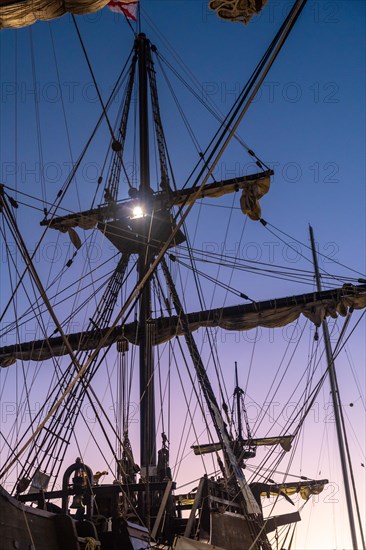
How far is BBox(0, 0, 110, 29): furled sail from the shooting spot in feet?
20.6

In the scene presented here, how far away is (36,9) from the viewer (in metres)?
6.43

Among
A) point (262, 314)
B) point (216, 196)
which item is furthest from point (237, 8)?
point (216, 196)

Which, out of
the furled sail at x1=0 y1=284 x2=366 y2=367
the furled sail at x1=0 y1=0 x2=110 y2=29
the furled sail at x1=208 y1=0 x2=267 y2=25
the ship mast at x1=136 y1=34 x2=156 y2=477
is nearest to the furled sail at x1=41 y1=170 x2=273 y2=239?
the ship mast at x1=136 y1=34 x2=156 y2=477

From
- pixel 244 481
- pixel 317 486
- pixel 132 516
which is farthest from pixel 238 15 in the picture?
pixel 317 486

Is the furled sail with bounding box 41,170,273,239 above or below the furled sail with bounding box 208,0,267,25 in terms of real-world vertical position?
above

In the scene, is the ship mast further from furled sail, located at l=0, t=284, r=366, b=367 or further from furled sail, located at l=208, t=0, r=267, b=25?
furled sail, located at l=208, t=0, r=267, b=25

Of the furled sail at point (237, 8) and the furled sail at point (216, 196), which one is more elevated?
the furled sail at point (216, 196)

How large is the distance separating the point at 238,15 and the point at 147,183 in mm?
11492

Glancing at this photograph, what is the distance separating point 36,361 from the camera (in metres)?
17.2

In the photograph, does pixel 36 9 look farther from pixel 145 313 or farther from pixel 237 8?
pixel 145 313

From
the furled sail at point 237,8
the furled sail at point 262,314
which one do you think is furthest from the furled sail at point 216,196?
the furled sail at point 237,8

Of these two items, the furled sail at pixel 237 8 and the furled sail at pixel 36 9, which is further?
the furled sail at pixel 36 9

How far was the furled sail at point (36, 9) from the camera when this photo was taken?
20.6 ft

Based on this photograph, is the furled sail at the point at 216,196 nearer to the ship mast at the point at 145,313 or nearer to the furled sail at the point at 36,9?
the ship mast at the point at 145,313
